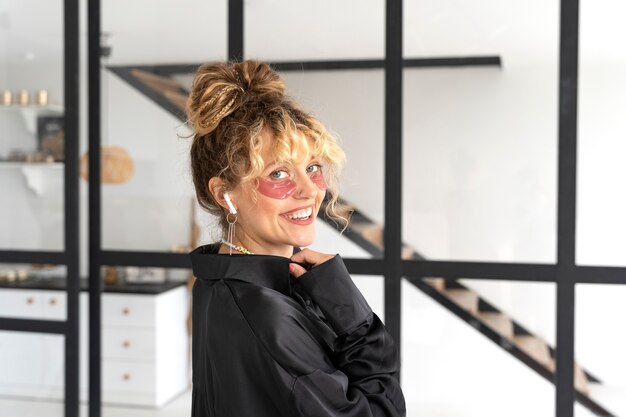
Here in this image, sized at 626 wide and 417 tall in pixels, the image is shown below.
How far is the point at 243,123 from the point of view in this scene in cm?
134

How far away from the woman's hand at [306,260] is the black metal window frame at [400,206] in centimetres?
136

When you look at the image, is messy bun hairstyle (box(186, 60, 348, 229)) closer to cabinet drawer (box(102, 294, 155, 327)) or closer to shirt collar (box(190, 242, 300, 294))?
shirt collar (box(190, 242, 300, 294))

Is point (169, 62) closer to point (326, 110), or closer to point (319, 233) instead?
point (326, 110)

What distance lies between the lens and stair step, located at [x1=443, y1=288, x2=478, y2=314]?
105 inches

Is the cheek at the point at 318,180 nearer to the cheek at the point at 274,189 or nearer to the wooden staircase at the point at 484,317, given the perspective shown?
the cheek at the point at 274,189

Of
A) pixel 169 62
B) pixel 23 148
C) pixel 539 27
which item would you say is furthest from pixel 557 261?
pixel 23 148

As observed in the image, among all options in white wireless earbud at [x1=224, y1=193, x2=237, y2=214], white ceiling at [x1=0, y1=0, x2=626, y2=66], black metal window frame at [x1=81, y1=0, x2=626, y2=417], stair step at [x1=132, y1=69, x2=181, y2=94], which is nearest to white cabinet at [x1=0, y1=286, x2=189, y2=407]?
black metal window frame at [x1=81, y1=0, x2=626, y2=417]

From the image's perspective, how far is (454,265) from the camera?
266cm

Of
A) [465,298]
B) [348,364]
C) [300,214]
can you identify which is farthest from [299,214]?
[465,298]

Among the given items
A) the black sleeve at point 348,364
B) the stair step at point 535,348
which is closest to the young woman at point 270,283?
the black sleeve at point 348,364

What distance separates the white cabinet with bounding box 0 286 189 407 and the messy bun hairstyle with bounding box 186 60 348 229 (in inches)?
65.1

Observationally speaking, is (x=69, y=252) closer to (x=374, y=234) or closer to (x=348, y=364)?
(x=374, y=234)

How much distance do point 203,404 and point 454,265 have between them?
4.82ft

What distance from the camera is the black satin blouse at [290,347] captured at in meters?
1.20
